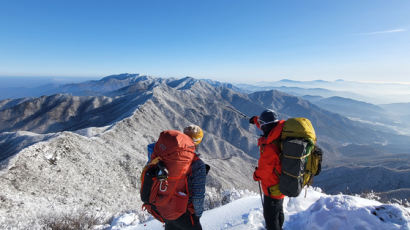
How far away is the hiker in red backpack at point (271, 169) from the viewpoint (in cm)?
362

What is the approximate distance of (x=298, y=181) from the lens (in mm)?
3301

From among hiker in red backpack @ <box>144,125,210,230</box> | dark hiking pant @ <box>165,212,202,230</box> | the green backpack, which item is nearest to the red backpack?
hiker in red backpack @ <box>144,125,210,230</box>

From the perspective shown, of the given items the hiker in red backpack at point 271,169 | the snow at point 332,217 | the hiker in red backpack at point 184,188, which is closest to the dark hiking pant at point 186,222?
the hiker in red backpack at point 184,188

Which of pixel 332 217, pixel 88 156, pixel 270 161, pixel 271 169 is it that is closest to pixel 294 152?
pixel 270 161

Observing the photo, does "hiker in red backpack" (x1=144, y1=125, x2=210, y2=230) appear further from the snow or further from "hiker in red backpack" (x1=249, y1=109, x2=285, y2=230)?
the snow

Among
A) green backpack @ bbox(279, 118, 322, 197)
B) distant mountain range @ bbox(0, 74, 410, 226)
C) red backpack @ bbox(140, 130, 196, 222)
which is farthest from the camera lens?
distant mountain range @ bbox(0, 74, 410, 226)

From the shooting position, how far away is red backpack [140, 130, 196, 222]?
3.03m

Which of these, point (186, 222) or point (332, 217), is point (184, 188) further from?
point (332, 217)

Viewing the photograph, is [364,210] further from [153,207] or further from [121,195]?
[121,195]

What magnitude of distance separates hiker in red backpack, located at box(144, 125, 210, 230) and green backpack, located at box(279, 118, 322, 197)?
1453mm

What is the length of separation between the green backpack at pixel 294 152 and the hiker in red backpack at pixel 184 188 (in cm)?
145

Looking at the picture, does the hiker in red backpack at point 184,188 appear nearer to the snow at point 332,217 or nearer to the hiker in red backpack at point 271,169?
the hiker in red backpack at point 271,169

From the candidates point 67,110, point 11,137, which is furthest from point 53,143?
point 67,110

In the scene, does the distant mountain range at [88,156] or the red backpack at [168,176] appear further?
the distant mountain range at [88,156]
